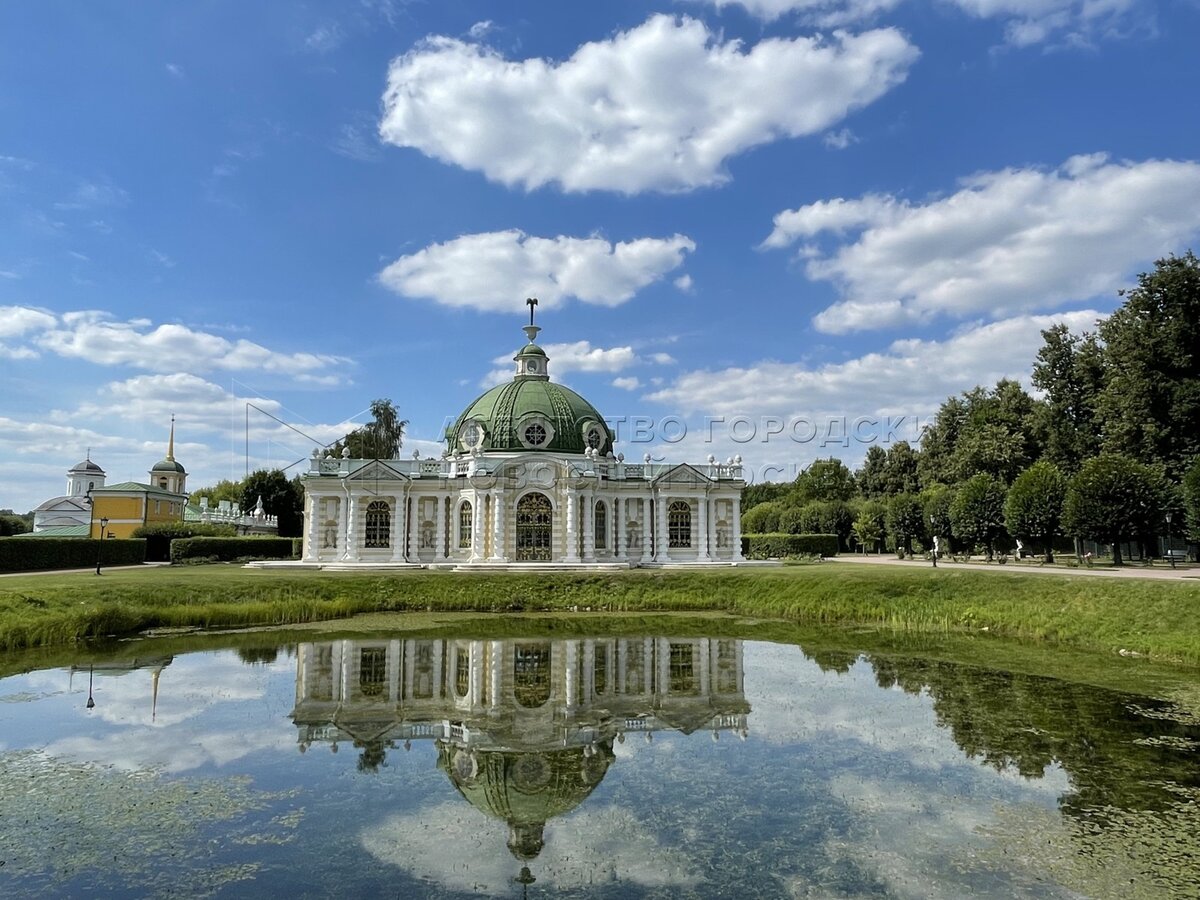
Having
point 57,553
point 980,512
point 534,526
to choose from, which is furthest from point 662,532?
point 57,553

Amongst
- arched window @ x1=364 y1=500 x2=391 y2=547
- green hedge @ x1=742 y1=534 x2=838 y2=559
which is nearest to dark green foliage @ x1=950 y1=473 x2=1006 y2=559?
green hedge @ x1=742 y1=534 x2=838 y2=559

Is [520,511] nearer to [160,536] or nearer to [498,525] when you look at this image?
[498,525]

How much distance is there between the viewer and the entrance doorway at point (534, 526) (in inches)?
1711

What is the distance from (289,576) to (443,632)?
400 inches

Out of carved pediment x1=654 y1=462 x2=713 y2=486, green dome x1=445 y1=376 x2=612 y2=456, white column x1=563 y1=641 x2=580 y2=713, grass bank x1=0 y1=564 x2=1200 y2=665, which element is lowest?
white column x1=563 y1=641 x2=580 y2=713

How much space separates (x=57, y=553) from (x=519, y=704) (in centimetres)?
3597

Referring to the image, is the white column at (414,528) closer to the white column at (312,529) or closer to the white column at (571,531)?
the white column at (312,529)

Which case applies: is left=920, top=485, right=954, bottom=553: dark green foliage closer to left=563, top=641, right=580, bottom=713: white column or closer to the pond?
the pond

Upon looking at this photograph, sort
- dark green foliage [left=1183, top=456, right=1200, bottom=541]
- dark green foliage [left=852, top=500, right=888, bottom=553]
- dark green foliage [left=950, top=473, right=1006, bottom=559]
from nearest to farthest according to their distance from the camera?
dark green foliage [left=1183, top=456, right=1200, bottom=541] < dark green foliage [left=950, top=473, right=1006, bottom=559] < dark green foliage [left=852, top=500, right=888, bottom=553]

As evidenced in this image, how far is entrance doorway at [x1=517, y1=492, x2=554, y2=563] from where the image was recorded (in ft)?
143

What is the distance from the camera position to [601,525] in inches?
→ 1802

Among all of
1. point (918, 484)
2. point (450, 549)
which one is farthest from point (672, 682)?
point (918, 484)

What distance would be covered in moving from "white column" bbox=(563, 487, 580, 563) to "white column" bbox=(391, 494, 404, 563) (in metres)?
9.37

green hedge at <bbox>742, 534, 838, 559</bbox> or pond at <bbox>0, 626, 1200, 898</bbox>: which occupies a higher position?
green hedge at <bbox>742, 534, 838, 559</bbox>
